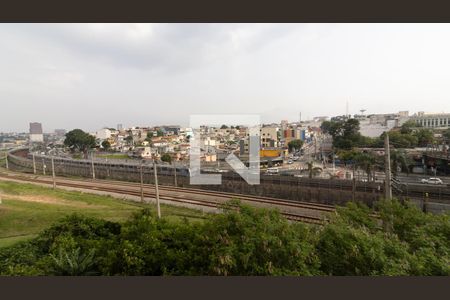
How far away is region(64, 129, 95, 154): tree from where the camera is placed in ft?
150

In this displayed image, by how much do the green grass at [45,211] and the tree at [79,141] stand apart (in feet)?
97.7

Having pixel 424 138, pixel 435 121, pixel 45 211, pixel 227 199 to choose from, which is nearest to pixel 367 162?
pixel 227 199

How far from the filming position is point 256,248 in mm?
3814

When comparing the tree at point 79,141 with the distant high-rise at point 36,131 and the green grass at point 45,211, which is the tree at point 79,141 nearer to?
the distant high-rise at point 36,131

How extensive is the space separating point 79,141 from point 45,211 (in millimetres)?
39022

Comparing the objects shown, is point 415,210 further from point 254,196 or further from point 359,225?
point 254,196

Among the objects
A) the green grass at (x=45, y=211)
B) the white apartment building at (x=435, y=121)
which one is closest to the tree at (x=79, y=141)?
the green grass at (x=45, y=211)

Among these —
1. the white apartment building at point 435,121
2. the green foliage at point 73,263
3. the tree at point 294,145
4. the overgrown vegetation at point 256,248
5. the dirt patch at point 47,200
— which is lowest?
the dirt patch at point 47,200

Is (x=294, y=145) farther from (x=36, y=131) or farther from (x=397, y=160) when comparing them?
(x=36, y=131)

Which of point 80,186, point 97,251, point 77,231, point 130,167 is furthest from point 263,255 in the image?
point 130,167

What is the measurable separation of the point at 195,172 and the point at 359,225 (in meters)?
17.5

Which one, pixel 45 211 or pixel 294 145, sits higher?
pixel 294 145

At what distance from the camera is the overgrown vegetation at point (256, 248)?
3709 millimetres

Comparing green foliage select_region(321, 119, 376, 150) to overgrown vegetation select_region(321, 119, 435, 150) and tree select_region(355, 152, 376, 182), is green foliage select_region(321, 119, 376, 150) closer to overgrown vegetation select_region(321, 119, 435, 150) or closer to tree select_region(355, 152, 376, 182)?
overgrown vegetation select_region(321, 119, 435, 150)
